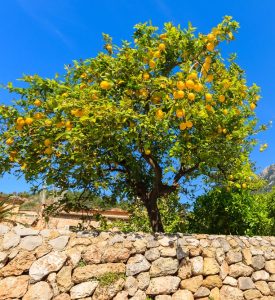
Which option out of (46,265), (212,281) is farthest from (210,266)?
(46,265)

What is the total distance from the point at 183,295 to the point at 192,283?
1.21 ft

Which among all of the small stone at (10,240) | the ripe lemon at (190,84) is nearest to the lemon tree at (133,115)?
the ripe lemon at (190,84)

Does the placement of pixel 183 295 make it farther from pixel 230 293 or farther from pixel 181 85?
pixel 181 85

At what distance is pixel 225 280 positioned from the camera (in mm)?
8141

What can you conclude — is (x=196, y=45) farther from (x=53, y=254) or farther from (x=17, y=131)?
(x=53, y=254)

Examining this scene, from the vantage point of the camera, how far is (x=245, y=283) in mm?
8438

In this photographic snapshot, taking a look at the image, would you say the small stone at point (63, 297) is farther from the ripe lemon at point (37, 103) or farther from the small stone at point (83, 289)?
the ripe lemon at point (37, 103)

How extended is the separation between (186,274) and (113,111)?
388cm

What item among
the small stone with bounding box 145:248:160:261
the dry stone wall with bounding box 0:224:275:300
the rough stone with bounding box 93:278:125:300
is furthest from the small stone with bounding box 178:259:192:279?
the rough stone with bounding box 93:278:125:300

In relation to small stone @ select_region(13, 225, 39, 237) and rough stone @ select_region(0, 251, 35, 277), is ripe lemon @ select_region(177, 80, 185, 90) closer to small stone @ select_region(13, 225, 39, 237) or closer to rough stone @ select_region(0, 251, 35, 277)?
small stone @ select_region(13, 225, 39, 237)

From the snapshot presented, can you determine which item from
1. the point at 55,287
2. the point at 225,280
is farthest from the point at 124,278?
the point at 225,280

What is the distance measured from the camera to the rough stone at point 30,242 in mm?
6481

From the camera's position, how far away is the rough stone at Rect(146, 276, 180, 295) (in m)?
7.09

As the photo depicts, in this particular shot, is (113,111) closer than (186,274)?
Yes
